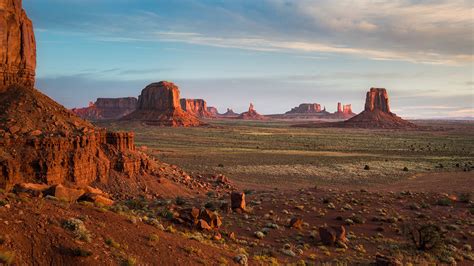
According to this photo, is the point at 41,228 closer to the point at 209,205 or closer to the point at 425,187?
the point at 209,205

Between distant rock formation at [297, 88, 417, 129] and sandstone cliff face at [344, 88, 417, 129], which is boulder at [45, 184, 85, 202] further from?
sandstone cliff face at [344, 88, 417, 129]

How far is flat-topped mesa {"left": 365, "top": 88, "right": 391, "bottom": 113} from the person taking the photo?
7402 inches

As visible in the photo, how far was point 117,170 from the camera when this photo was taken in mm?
23125

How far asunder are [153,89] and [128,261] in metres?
158

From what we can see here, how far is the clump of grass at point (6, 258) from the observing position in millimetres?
7051

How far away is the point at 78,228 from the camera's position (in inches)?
354

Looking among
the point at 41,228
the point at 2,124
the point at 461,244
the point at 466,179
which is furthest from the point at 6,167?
the point at 466,179

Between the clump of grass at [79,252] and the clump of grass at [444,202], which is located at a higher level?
the clump of grass at [79,252]

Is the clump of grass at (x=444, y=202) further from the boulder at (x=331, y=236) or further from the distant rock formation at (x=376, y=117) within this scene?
the distant rock formation at (x=376, y=117)

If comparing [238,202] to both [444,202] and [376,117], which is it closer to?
[444,202]

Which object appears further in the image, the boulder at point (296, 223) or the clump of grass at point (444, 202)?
the clump of grass at point (444, 202)

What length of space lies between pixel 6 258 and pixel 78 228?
1985mm

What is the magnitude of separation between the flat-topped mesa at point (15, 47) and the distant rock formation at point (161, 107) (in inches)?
4578

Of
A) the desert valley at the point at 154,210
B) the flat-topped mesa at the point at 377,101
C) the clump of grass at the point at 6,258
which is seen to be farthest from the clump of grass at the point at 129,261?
the flat-topped mesa at the point at 377,101
